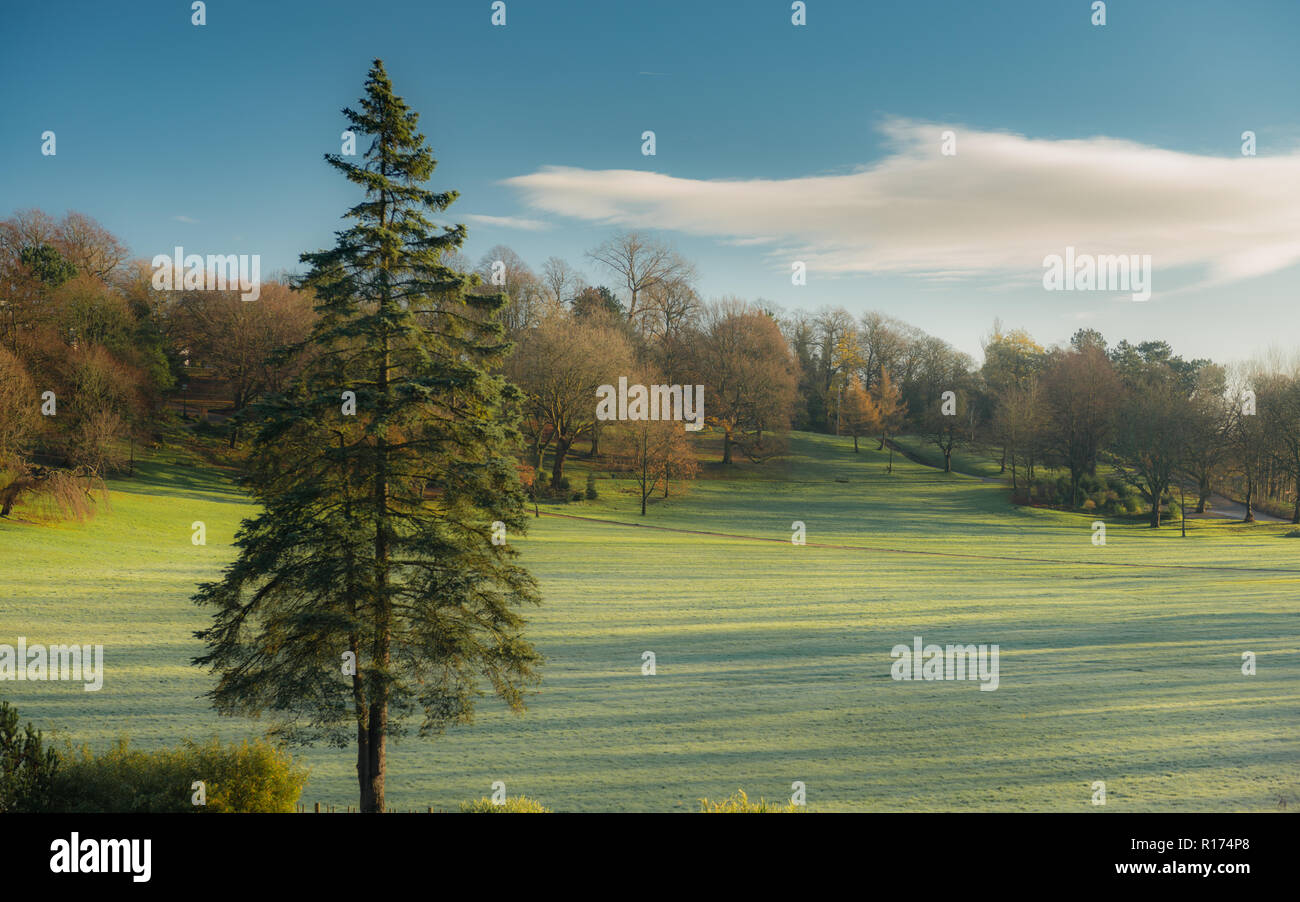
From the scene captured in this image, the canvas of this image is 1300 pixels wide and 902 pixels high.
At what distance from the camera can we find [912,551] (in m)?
47.2

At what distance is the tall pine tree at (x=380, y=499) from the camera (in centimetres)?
1278

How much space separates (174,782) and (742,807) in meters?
8.05

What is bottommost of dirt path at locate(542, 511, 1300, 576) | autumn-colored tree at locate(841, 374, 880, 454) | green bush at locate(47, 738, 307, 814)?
dirt path at locate(542, 511, 1300, 576)

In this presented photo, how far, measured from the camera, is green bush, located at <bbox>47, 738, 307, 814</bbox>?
1133 centimetres

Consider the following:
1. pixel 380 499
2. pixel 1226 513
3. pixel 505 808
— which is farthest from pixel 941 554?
pixel 380 499

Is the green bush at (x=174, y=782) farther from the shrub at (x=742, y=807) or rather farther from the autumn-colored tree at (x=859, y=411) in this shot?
the autumn-colored tree at (x=859, y=411)

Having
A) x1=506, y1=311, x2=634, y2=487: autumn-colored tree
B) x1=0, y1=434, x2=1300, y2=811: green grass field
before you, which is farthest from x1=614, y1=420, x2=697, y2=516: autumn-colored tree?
x1=0, y1=434, x2=1300, y2=811: green grass field

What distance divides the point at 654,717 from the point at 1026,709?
351 inches

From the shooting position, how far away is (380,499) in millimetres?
13211

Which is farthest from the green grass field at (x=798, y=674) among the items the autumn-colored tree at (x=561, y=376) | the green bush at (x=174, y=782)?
the autumn-colored tree at (x=561, y=376)

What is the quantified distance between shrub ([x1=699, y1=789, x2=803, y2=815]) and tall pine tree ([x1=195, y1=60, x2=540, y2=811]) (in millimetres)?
3730

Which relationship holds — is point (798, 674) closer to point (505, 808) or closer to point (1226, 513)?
point (505, 808)

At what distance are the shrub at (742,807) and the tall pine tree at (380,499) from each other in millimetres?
3730

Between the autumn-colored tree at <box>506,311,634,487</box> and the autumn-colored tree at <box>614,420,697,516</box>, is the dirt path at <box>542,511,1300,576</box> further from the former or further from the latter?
the autumn-colored tree at <box>506,311,634,487</box>
